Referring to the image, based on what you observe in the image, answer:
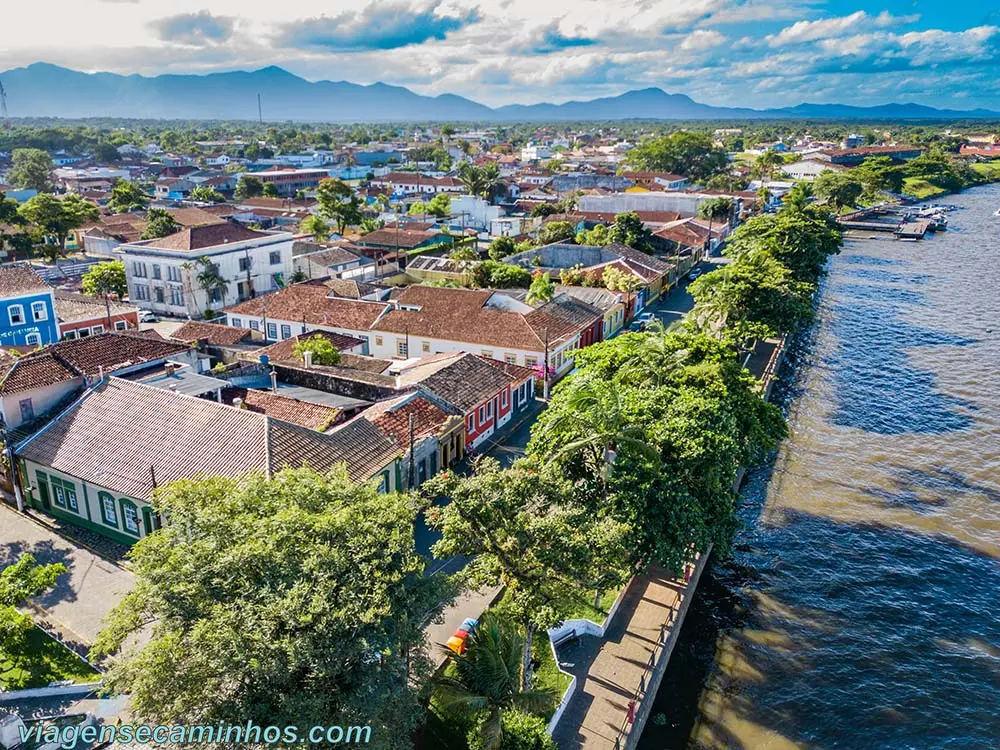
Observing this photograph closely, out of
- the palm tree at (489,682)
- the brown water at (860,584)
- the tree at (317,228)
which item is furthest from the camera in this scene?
the tree at (317,228)

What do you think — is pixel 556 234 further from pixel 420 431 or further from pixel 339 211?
pixel 420 431

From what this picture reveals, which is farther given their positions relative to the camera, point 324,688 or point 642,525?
point 642,525

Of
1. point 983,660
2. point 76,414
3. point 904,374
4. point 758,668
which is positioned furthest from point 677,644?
point 904,374

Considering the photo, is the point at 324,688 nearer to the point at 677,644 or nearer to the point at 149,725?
the point at 149,725

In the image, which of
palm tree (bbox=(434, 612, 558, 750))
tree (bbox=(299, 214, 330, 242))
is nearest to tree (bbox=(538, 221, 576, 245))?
tree (bbox=(299, 214, 330, 242))

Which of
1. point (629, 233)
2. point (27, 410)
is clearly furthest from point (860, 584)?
point (629, 233)

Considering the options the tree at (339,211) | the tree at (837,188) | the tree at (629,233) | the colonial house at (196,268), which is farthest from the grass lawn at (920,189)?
the colonial house at (196,268)

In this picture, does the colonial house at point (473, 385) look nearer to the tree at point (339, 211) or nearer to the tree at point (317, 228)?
the tree at point (317, 228)
